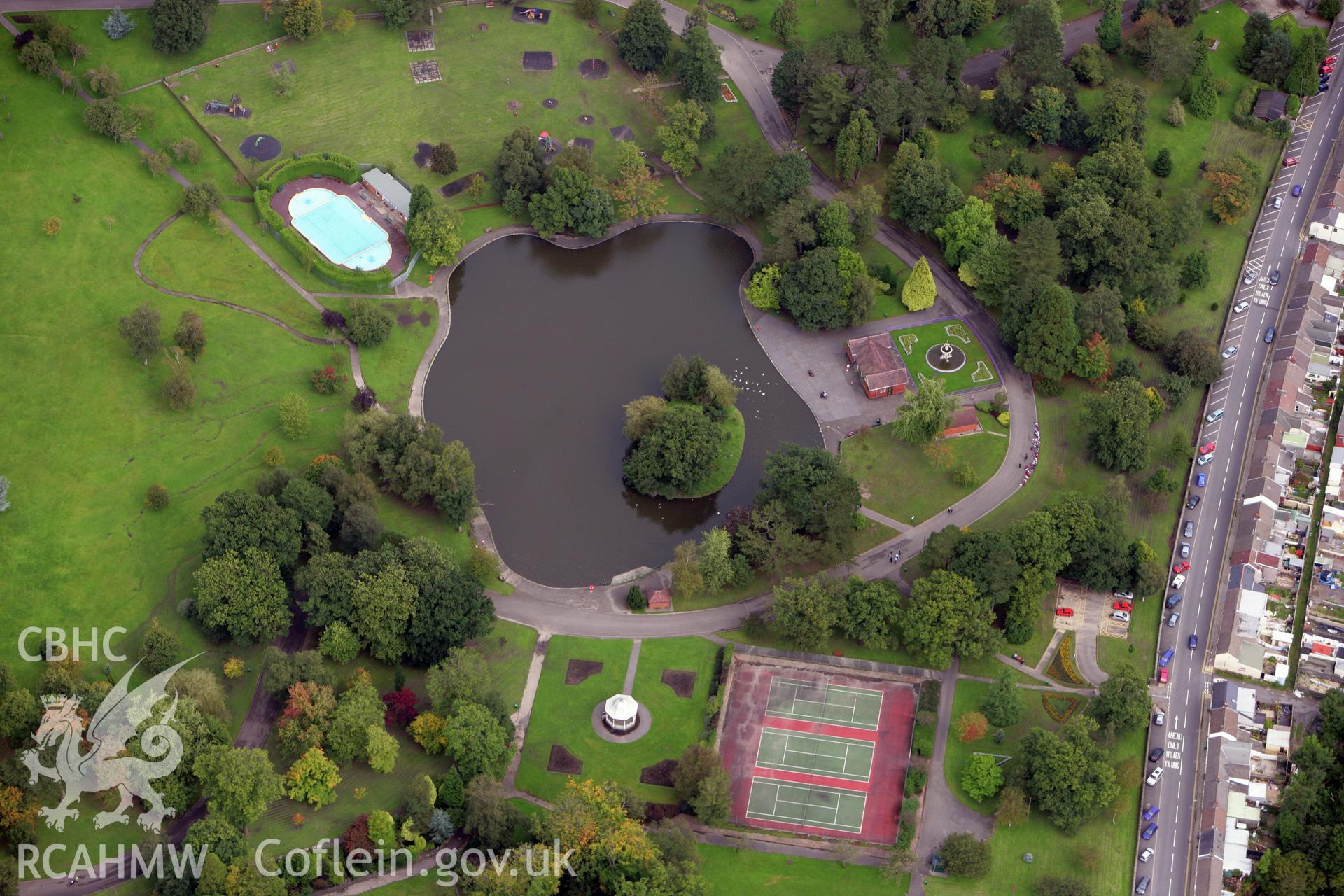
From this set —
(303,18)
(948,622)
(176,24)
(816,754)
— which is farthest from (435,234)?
(816,754)

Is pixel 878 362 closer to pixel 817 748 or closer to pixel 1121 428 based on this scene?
pixel 1121 428

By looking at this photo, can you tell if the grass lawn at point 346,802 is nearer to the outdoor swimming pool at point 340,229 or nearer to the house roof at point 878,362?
the outdoor swimming pool at point 340,229

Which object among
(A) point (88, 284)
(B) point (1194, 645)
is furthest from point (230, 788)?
(B) point (1194, 645)

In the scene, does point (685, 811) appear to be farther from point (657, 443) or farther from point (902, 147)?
point (902, 147)

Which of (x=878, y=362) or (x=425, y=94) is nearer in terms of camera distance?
(x=878, y=362)

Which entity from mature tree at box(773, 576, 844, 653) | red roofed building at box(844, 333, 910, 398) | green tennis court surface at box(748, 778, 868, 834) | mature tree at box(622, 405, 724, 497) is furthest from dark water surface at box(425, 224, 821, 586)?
green tennis court surface at box(748, 778, 868, 834)

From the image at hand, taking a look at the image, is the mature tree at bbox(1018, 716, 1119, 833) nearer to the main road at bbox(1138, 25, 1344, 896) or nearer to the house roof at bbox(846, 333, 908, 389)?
the main road at bbox(1138, 25, 1344, 896)
